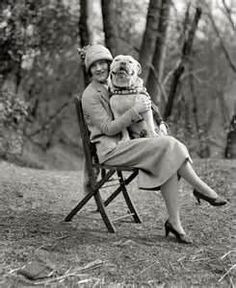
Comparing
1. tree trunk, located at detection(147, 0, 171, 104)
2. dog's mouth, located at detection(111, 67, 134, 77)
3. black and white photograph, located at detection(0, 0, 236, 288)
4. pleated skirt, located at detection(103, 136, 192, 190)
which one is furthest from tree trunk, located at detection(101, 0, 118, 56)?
pleated skirt, located at detection(103, 136, 192, 190)

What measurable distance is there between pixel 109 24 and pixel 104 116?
5.02 m

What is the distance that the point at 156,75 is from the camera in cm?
1043

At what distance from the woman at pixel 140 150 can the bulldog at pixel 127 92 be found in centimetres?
10

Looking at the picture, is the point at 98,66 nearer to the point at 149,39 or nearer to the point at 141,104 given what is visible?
the point at 141,104

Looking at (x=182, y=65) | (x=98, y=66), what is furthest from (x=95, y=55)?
(x=182, y=65)

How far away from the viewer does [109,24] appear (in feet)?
31.3

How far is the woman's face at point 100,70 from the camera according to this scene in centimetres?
504

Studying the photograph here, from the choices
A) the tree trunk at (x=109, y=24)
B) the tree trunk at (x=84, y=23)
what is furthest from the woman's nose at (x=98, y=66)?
the tree trunk at (x=109, y=24)

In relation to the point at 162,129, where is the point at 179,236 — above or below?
below

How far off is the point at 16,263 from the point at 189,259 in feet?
4.33

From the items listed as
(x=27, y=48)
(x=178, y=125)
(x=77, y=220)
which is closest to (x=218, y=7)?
(x=178, y=125)

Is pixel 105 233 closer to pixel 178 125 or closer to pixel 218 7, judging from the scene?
pixel 178 125

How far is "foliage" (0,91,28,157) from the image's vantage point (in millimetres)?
10773

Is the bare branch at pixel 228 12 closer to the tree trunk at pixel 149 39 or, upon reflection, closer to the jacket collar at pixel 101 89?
the tree trunk at pixel 149 39
